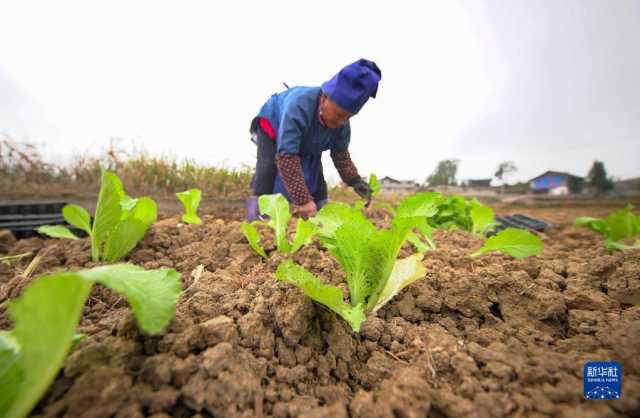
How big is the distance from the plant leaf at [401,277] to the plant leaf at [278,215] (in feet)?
1.52

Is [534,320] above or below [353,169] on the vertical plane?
below

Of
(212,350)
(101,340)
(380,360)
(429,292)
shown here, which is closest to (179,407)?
(212,350)

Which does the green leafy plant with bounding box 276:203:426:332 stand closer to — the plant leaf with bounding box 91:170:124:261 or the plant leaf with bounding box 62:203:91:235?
the plant leaf with bounding box 91:170:124:261

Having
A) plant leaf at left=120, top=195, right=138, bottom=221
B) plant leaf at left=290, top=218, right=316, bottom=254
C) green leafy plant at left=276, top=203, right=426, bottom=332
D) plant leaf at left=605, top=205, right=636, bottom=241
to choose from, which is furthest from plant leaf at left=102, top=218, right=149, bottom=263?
plant leaf at left=605, top=205, right=636, bottom=241

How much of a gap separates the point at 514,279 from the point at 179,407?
3.18 ft

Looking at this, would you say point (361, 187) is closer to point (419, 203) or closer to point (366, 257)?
point (419, 203)

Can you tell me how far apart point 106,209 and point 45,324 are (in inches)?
29.8

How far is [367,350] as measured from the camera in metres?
0.70

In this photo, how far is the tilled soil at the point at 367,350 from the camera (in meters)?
0.49

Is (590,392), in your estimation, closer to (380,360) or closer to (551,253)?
(380,360)

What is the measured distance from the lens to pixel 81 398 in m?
0.45

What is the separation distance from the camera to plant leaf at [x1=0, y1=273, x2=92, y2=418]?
391 mm

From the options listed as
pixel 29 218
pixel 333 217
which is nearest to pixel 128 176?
pixel 29 218

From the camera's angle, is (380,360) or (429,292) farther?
(429,292)
